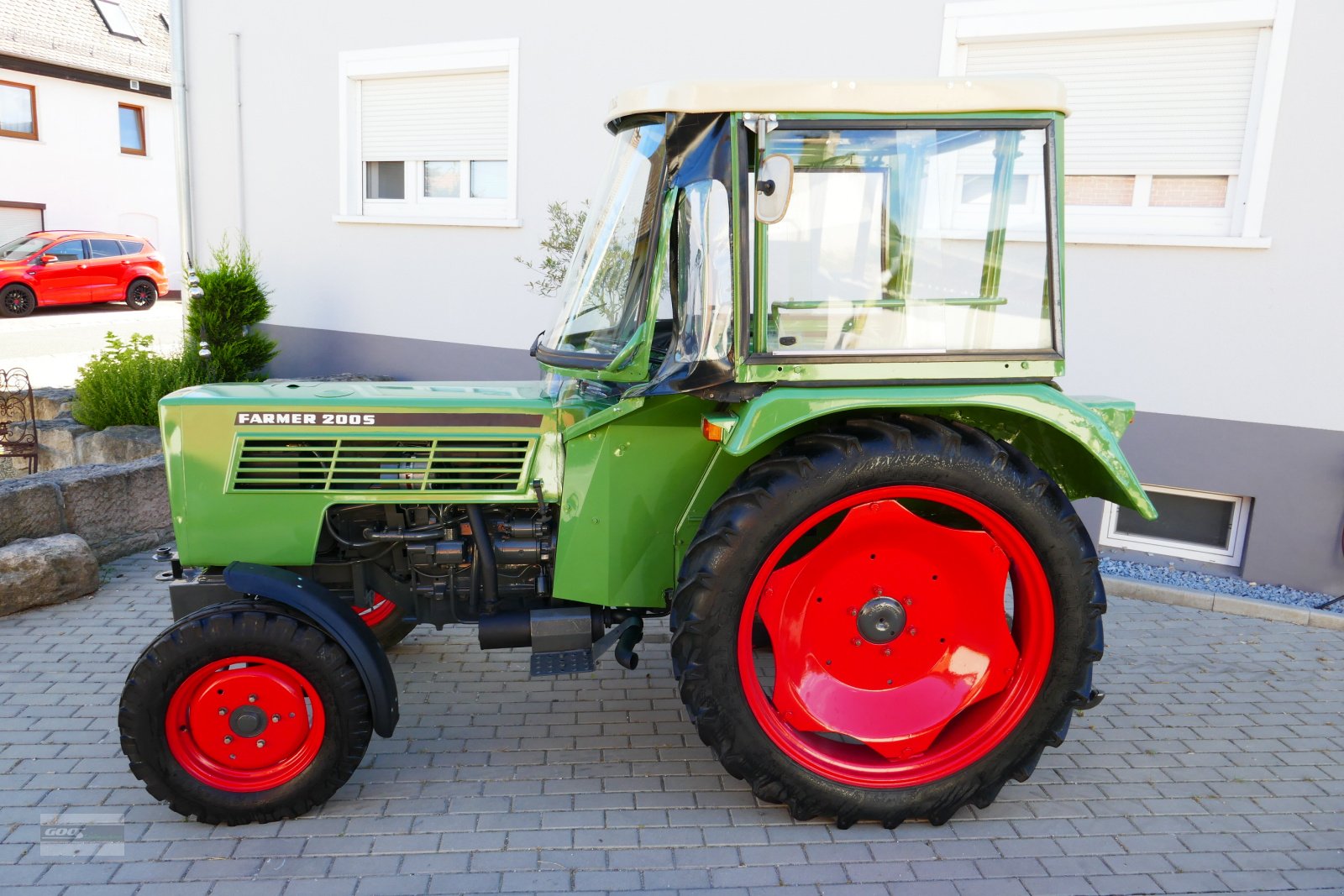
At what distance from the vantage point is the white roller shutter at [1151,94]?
506 cm

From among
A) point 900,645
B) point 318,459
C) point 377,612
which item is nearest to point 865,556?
point 900,645

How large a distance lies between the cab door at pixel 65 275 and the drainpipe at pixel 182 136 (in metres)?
10.5

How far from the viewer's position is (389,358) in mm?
7934

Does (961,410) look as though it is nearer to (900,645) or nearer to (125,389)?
(900,645)

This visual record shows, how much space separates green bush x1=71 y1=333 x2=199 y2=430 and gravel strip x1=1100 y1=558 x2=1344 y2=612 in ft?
21.5

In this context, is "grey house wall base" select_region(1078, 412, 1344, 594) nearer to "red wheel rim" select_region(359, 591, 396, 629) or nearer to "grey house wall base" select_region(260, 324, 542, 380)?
"red wheel rim" select_region(359, 591, 396, 629)

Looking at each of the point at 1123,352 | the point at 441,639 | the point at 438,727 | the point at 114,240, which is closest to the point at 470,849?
the point at 438,727

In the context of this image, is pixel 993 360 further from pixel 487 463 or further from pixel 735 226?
pixel 487 463

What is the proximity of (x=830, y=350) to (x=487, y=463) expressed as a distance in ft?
3.76

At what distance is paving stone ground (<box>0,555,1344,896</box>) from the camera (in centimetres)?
273

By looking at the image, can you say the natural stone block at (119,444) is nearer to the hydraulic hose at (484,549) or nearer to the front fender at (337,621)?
the front fender at (337,621)

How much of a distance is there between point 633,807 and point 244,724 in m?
1.20

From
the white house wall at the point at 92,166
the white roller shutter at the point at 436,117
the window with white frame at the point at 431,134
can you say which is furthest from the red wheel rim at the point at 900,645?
the white house wall at the point at 92,166

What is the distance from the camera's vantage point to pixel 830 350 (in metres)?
2.79
